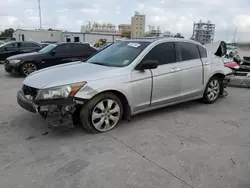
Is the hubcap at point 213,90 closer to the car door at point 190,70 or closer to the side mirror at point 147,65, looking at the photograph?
the car door at point 190,70

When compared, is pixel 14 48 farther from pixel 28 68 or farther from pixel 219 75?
pixel 219 75

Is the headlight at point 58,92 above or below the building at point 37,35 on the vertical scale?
below

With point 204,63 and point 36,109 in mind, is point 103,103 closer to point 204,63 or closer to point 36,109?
point 36,109

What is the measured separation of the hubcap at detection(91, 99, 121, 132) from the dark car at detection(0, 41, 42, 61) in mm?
10884

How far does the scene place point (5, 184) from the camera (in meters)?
2.44

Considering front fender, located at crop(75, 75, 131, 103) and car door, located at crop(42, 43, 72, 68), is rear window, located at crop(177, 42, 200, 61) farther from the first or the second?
car door, located at crop(42, 43, 72, 68)

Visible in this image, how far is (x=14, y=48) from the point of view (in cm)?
1341

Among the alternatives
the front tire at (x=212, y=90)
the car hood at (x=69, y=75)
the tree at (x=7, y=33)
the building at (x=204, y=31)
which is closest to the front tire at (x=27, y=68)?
the car hood at (x=69, y=75)

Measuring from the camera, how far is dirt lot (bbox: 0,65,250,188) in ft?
8.28

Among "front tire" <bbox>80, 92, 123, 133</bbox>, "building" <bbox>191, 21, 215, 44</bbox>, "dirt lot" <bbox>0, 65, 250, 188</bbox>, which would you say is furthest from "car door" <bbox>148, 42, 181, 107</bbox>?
"building" <bbox>191, 21, 215, 44</bbox>

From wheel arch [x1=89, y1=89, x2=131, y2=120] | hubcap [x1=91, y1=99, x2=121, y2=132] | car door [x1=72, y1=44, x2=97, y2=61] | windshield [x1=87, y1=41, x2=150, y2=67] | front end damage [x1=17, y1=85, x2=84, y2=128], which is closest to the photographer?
front end damage [x1=17, y1=85, x2=84, y2=128]

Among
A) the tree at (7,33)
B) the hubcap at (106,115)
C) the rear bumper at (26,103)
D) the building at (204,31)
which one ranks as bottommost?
the hubcap at (106,115)

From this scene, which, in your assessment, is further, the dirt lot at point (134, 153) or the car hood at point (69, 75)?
the car hood at point (69, 75)

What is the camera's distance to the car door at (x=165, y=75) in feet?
13.6
